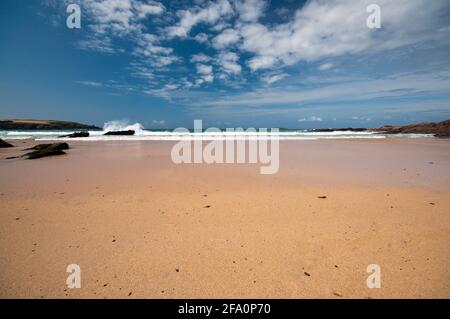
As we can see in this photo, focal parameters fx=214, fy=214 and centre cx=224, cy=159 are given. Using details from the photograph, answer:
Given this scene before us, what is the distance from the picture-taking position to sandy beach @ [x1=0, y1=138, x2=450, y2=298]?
1.69 m

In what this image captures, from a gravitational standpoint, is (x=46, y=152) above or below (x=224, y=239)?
above

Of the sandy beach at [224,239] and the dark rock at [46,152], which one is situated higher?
the dark rock at [46,152]

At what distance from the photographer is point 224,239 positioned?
91.9 inches

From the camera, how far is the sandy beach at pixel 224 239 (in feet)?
5.54

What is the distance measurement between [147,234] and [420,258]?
2.73 metres

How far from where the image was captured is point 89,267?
1879mm

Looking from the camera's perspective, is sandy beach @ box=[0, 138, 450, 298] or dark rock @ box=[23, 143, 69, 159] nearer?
sandy beach @ box=[0, 138, 450, 298]

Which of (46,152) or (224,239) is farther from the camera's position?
(46,152)

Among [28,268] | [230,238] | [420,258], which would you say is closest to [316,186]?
[420,258]

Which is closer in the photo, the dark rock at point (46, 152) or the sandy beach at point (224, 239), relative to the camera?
the sandy beach at point (224, 239)

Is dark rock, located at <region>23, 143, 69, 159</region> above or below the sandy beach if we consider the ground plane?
above
